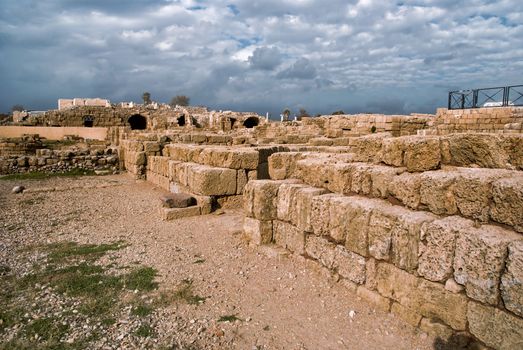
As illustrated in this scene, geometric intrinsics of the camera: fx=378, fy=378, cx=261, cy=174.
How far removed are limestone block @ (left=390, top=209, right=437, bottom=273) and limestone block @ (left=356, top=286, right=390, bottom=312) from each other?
44cm

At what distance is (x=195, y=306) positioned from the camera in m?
4.07

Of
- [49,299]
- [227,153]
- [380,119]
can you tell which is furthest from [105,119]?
[49,299]

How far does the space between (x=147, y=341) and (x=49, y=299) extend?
1558mm

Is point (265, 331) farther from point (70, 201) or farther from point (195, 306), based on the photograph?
point (70, 201)

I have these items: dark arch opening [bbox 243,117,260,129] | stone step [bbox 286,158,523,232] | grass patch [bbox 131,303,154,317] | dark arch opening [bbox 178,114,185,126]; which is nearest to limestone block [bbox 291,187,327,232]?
stone step [bbox 286,158,523,232]

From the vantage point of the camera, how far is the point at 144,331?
141 inches

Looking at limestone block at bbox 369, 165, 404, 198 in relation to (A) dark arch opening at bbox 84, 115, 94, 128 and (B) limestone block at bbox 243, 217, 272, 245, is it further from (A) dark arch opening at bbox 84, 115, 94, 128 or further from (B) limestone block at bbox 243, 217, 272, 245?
(A) dark arch opening at bbox 84, 115, 94, 128

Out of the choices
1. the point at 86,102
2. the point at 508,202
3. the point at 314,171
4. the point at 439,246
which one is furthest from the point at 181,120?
the point at 508,202

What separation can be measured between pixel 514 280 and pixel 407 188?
1.42m

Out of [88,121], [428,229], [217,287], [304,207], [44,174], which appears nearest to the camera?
[428,229]

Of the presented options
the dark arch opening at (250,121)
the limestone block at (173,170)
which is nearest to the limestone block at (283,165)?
the limestone block at (173,170)

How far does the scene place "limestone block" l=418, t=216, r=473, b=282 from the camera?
10.7ft

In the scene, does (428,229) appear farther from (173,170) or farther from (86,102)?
(86,102)

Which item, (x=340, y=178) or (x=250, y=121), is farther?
(x=250, y=121)
